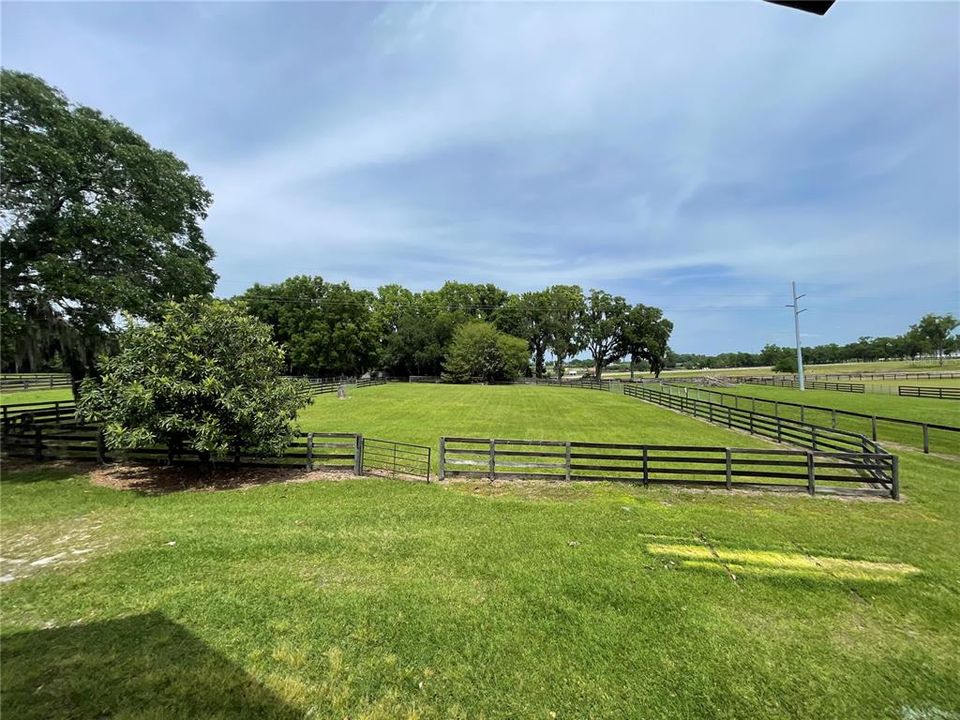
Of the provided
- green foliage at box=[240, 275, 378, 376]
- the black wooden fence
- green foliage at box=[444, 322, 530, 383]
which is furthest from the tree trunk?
the black wooden fence

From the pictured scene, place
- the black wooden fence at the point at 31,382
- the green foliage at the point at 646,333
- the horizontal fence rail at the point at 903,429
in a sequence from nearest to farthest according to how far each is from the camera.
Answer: the horizontal fence rail at the point at 903,429, the black wooden fence at the point at 31,382, the green foliage at the point at 646,333

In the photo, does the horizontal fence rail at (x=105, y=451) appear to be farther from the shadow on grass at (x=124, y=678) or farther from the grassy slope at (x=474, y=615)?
the shadow on grass at (x=124, y=678)

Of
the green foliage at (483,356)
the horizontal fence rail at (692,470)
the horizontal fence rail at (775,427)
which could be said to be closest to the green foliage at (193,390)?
the horizontal fence rail at (692,470)

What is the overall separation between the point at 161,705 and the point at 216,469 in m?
9.16


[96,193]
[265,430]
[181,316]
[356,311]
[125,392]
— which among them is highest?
[356,311]

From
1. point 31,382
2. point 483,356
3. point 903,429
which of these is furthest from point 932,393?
point 31,382

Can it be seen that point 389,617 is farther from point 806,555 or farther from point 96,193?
point 96,193

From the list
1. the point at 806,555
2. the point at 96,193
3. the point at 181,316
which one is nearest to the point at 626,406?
the point at 806,555

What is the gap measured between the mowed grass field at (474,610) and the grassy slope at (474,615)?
0.9 inches

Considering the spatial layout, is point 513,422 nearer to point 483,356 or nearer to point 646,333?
point 483,356

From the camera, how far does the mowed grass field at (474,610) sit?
10.9ft

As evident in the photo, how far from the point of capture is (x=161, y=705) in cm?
311

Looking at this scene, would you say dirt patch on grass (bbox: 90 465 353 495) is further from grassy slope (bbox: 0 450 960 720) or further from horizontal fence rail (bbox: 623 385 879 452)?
horizontal fence rail (bbox: 623 385 879 452)

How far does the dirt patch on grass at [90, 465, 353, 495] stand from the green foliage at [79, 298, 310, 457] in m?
0.62
